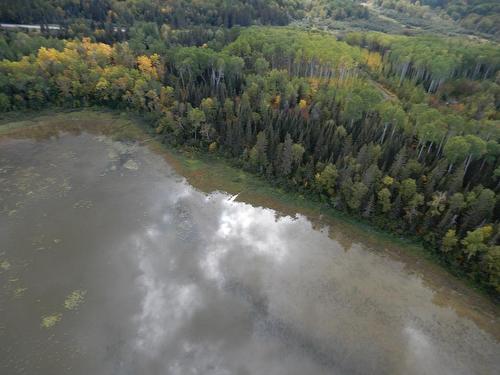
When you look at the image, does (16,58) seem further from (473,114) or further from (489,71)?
(489,71)

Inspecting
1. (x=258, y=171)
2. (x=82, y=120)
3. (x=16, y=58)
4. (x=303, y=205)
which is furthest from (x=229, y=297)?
(x=16, y=58)

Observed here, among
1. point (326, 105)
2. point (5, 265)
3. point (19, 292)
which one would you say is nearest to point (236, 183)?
point (326, 105)

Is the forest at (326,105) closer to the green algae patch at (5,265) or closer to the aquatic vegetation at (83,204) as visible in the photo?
the aquatic vegetation at (83,204)

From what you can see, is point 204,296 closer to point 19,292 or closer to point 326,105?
point 19,292

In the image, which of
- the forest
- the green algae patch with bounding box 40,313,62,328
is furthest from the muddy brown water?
the forest

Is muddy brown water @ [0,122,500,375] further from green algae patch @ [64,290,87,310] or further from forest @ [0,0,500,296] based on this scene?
forest @ [0,0,500,296]

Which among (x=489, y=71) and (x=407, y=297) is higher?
(x=489, y=71)

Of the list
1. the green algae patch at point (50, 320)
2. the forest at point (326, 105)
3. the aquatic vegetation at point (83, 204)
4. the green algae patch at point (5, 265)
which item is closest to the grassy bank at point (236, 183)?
the forest at point (326, 105)
